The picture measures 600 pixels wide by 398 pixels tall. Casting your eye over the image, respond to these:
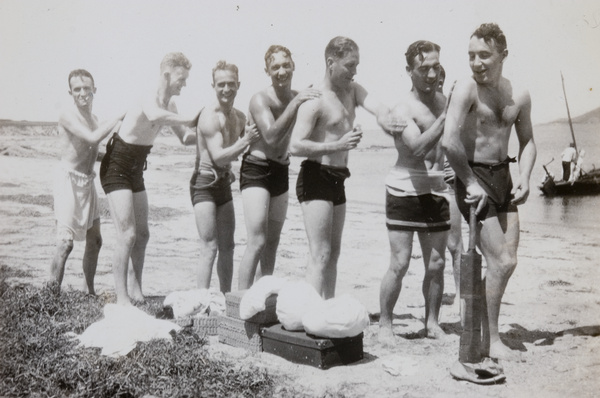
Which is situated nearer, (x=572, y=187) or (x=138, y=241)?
(x=138, y=241)

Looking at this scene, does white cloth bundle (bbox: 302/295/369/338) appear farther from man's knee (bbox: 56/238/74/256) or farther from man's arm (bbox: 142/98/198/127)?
man's knee (bbox: 56/238/74/256)

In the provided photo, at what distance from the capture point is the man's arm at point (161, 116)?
5527 millimetres

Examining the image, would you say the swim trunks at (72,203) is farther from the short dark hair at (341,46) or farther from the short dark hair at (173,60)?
the short dark hair at (341,46)

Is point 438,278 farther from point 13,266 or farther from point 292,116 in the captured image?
point 13,266

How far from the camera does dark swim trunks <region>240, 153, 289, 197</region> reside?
201 inches

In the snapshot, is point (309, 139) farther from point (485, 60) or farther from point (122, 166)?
point (122, 166)

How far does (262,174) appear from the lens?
5.12 meters

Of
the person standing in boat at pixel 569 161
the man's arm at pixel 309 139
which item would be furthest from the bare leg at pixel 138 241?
the person standing in boat at pixel 569 161

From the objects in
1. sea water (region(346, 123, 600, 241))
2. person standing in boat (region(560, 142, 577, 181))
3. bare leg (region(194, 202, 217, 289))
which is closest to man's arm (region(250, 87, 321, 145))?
bare leg (region(194, 202, 217, 289))

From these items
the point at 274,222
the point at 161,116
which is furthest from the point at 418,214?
the point at 161,116

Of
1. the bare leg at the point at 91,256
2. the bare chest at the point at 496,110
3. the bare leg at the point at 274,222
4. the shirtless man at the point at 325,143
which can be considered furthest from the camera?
the bare leg at the point at 91,256

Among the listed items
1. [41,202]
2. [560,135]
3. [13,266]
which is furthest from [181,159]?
[560,135]

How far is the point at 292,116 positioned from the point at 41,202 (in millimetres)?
8633

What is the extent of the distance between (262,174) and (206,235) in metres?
0.72
